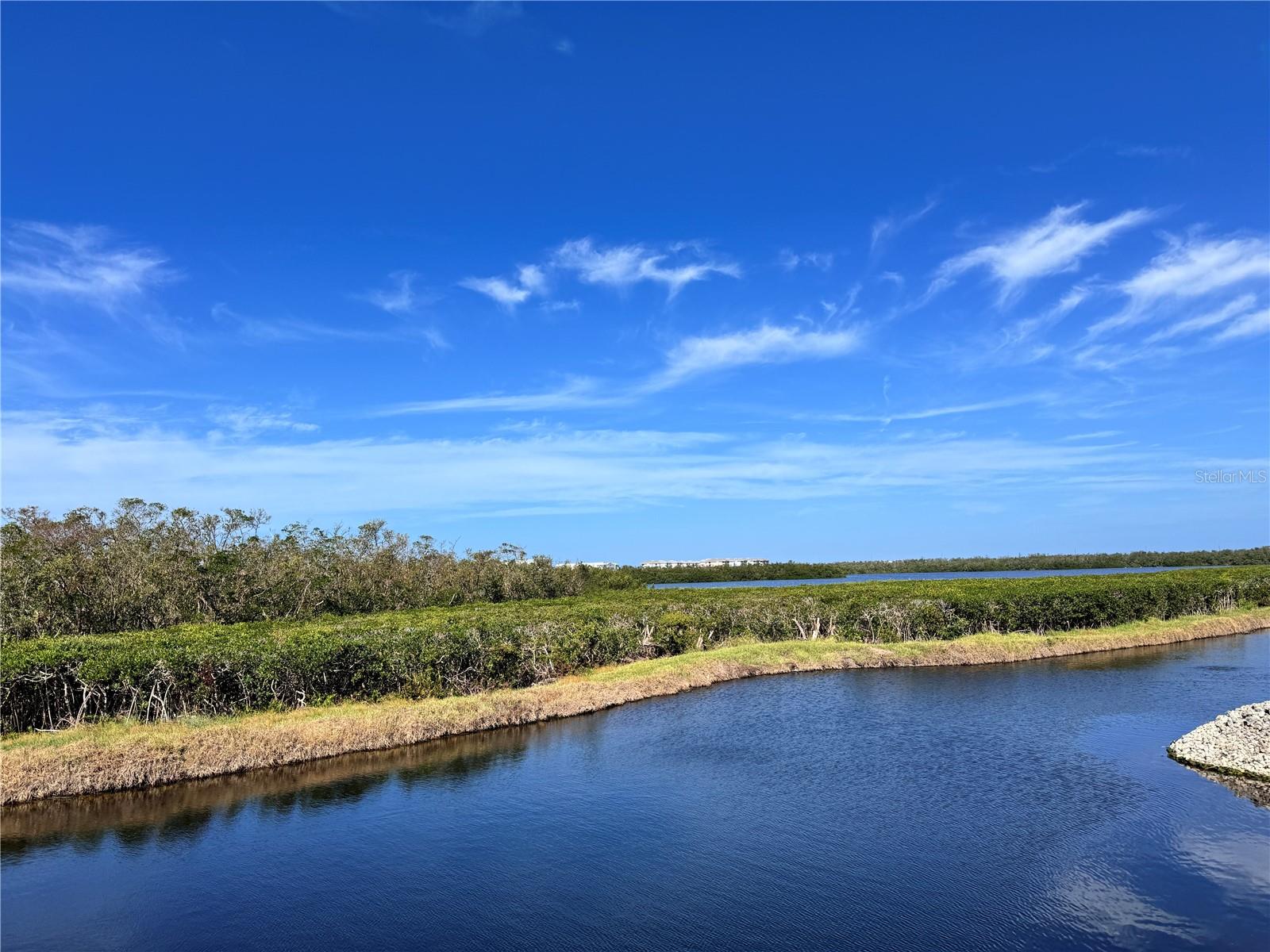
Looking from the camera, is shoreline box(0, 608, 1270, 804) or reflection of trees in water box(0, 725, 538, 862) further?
shoreline box(0, 608, 1270, 804)

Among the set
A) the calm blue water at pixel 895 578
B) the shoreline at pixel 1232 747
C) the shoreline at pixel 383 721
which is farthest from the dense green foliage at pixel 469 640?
the shoreline at pixel 1232 747

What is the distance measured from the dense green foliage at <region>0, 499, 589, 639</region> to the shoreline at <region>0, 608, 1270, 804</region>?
1578 centimetres

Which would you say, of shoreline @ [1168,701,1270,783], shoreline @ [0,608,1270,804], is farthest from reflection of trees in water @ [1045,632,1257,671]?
shoreline @ [1168,701,1270,783]

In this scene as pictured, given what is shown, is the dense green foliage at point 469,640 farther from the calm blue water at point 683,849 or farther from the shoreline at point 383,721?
the calm blue water at point 683,849

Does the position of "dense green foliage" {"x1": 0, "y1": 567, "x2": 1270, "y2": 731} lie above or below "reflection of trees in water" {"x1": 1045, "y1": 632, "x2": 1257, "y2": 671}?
above

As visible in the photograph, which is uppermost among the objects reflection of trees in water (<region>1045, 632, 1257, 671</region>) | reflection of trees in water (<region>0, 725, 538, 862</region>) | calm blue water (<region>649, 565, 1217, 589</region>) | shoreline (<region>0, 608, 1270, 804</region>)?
calm blue water (<region>649, 565, 1217, 589</region>)

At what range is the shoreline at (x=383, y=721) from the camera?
750 inches

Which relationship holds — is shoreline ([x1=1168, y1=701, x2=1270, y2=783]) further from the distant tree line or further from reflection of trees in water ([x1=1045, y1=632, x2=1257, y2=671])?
the distant tree line

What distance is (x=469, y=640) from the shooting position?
29.1 m

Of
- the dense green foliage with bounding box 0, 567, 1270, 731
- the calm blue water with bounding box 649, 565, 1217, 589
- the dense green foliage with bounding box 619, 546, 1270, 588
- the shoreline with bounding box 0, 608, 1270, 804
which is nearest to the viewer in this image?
the shoreline with bounding box 0, 608, 1270, 804

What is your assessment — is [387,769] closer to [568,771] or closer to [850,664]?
[568,771]

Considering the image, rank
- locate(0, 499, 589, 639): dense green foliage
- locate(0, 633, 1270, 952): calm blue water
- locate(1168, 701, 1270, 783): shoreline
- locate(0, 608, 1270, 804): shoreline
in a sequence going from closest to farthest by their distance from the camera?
locate(0, 633, 1270, 952): calm blue water
locate(1168, 701, 1270, 783): shoreline
locate(0, 608, 1270, 804): shoreline
locate(0, 499, 589, 639): dense green foliage

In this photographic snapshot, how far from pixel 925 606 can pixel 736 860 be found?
32.7m

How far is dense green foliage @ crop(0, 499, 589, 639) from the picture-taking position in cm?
3603
